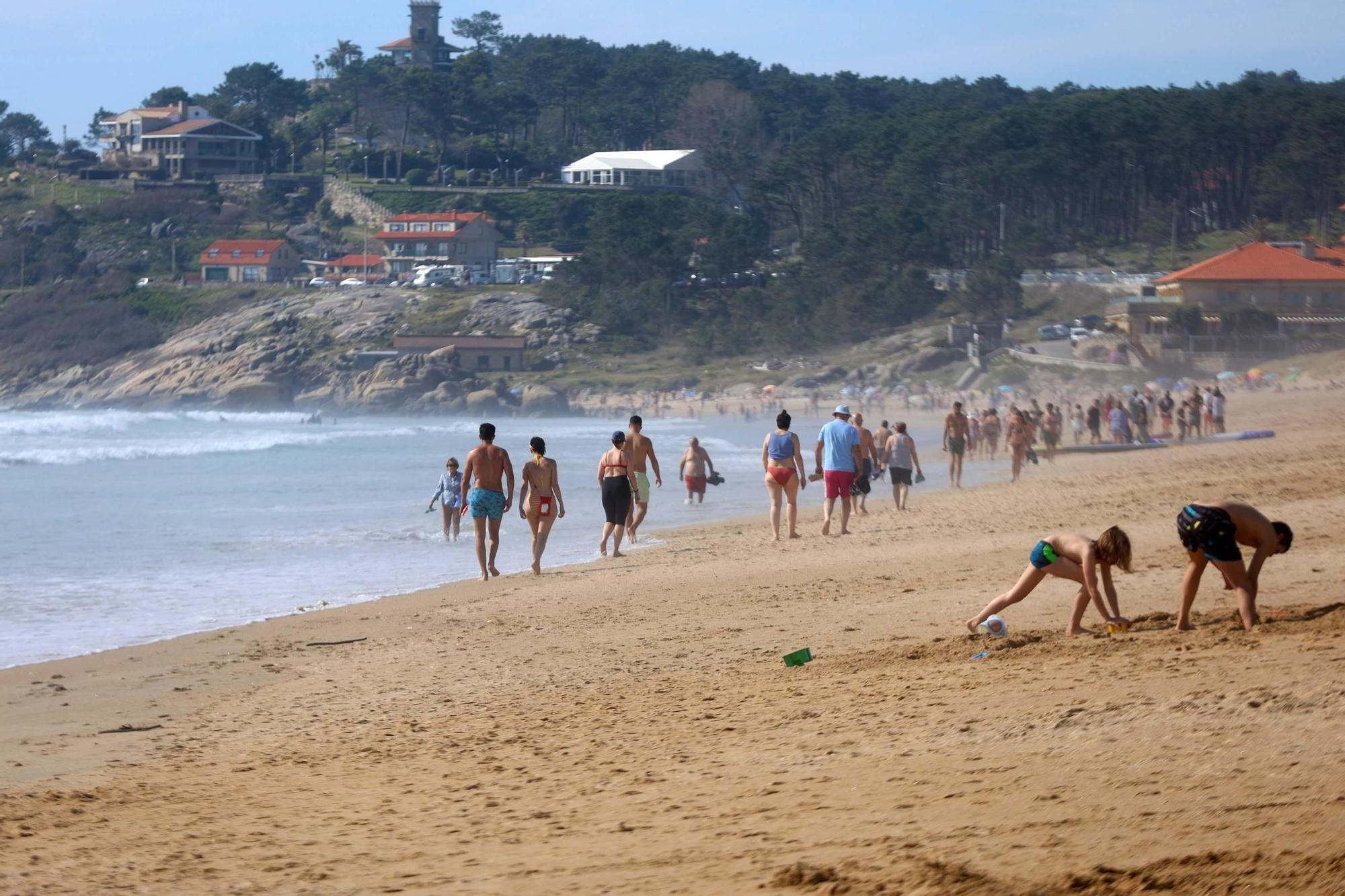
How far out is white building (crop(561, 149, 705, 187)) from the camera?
104 m

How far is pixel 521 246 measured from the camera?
9612 cm

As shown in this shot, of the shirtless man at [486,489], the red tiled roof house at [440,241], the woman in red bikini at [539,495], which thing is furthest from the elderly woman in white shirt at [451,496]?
the red tiled roof house at [440,241]

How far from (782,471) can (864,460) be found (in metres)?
1.13

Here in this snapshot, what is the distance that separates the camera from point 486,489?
1072 cm

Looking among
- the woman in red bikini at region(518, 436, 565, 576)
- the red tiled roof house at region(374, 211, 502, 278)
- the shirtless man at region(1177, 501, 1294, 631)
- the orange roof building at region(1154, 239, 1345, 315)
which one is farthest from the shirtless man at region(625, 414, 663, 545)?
the red tiled roof house at region(374, 211, 502, 278)

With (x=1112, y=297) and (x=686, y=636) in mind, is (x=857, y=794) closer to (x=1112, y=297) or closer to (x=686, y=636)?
(x=686, y=636)

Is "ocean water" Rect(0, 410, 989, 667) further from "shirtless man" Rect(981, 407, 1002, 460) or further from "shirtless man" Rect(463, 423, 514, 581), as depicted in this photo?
"shirtless man" Rect(981, 407, 1002, 460)

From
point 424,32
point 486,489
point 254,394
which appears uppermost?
point 424,32

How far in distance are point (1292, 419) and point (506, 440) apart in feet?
87.7

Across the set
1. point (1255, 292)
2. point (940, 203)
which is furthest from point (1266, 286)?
point (940, 203)

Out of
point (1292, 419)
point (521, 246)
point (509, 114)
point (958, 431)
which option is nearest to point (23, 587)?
point (958, 431)

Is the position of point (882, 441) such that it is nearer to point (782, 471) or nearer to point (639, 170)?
point (782, 471)

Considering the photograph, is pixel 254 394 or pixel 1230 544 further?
pixel 254 394

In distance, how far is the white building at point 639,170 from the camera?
342 ft
